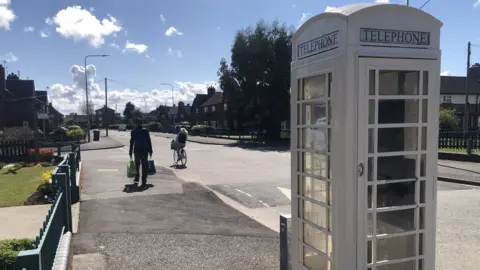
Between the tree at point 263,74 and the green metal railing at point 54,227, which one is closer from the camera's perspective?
the green metal railing at point 54,227

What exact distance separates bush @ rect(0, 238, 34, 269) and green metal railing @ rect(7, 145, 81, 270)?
10 centimetres

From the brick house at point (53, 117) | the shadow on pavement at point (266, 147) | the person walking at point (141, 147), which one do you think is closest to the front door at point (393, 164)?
the person walking at point (141, 147)

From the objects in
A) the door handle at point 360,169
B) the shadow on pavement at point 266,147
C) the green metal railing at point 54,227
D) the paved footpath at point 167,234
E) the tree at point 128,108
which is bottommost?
the shadow on pavement at point 266,147

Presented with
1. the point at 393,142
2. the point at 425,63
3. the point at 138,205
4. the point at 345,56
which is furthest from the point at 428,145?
the point at 138,205

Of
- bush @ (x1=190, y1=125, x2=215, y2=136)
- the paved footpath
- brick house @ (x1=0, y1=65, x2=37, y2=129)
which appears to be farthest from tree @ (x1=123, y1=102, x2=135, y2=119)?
the paved footpath

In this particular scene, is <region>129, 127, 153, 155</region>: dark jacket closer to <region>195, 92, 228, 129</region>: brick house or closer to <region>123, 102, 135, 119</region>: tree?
<region>195, 92, 228, 129</region>: brick house

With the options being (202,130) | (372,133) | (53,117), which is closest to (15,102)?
(53,117)

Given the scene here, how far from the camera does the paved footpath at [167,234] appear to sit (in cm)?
501

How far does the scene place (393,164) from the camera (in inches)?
121

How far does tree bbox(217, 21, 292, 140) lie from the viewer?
3775cm

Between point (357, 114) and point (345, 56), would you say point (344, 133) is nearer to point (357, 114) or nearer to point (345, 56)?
point (357, 114)

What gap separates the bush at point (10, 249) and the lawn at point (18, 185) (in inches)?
181

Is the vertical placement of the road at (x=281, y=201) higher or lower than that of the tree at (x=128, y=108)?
lower

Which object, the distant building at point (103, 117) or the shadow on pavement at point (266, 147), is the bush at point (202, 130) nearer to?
the shadow on pavement at point (266, 147)
